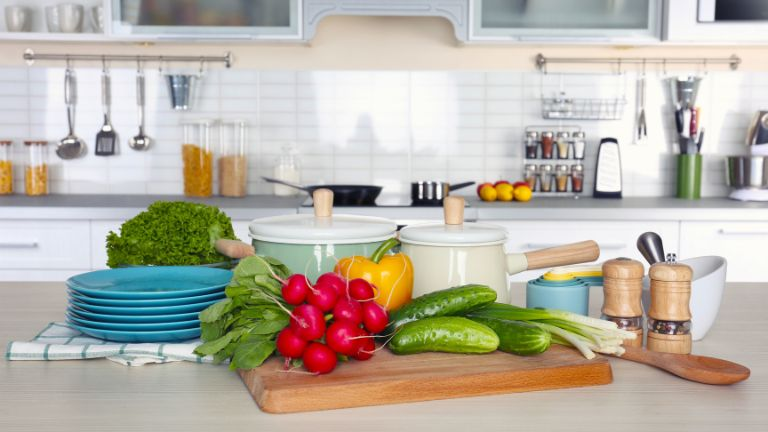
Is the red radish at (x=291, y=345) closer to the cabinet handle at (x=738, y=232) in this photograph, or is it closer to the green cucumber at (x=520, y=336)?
the green cucumber at (x=520, y=336)

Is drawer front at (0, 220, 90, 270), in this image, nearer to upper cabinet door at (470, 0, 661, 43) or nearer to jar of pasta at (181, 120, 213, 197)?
jar of pasta at (181, 120, 213, 197)

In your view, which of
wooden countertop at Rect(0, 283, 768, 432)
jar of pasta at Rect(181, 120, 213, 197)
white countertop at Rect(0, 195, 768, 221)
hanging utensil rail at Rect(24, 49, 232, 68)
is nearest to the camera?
wooden countertop at Rect(0, 283, 768, 432)

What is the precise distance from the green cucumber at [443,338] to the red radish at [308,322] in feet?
0.42

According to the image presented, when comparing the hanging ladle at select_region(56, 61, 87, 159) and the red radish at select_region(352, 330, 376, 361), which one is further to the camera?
the hanging ladle at select_region(56, 61, 87, 159)

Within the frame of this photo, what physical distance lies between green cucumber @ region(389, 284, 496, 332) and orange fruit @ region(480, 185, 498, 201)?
7.65 ft

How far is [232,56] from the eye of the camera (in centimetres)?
374

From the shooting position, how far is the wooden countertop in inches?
37.2

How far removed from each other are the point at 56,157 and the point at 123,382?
2.93m

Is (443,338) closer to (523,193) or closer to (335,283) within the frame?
(335,283)

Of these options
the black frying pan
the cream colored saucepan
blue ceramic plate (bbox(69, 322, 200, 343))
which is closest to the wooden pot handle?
the cream colored saucepan

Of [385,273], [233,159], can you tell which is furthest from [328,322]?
[233,159]

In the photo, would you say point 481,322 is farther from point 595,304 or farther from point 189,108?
point 189,108

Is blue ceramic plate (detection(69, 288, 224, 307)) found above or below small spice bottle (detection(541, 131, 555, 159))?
below

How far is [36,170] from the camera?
3654 mm
